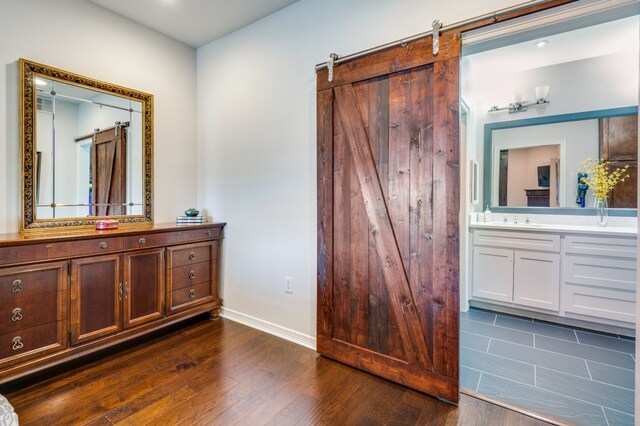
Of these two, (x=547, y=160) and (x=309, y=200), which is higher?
(x=547, y=160)

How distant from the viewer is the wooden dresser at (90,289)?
1.80m

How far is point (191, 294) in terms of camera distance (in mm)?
2746

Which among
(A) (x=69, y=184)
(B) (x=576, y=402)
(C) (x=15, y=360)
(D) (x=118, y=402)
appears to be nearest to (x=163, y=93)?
(A) (x=69, y=184)

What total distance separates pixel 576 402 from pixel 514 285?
1.42 m

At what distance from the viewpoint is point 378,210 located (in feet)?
6.64

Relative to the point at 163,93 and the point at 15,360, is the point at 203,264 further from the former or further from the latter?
the point at 163,93

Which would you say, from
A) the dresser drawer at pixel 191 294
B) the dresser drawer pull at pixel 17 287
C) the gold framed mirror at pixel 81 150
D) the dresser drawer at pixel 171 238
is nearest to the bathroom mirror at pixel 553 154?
the dresser drawer at pixel 171 238

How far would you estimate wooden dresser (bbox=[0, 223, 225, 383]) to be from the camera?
70.8 inches

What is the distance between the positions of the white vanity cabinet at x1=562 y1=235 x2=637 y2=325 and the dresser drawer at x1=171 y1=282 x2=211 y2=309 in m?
Result: 3.25

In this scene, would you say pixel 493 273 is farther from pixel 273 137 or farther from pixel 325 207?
pixel 273 137

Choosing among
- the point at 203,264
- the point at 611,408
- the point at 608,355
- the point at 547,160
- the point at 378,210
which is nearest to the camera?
the point at 611,408

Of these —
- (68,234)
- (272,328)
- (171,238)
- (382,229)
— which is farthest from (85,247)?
(382,229)

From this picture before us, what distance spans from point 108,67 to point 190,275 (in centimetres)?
186

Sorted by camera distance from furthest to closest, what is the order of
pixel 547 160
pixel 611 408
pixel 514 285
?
pixel 547 160 < pixel 514 285 < pixel 611 408
